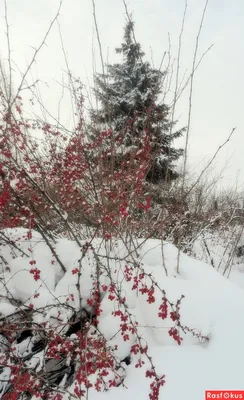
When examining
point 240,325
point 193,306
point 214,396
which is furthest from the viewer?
point 193,306

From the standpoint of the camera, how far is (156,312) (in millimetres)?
2078

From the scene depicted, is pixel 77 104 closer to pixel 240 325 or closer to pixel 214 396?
pixel 240 325

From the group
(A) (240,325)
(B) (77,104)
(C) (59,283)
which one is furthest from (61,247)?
(A) (240,325)

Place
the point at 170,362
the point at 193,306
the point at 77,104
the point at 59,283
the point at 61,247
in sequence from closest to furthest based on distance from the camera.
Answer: the point at 170,362
the point at 193,306
the point at 59,283
the point at 61,247
the point at 77,104

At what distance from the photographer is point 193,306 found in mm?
2045

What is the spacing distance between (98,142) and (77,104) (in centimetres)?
49

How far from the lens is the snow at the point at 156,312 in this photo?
1629 mm

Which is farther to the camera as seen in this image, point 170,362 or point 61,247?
point 61,247

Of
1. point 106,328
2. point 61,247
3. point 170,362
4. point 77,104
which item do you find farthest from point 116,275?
point 77,104

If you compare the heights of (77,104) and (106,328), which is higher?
(77,104)

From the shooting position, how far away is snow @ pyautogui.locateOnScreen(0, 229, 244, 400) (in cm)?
163

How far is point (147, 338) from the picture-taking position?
196 centimetres

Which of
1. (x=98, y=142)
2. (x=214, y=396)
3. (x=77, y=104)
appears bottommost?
(x=214, y=396)

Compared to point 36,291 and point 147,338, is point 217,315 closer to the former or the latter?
point 147,338
